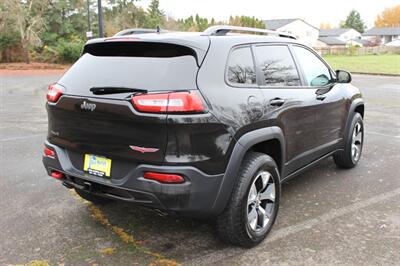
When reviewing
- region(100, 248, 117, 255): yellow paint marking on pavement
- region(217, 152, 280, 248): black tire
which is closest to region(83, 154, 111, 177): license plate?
region(100, 248, 117, 255): yellow paint marking on pavement

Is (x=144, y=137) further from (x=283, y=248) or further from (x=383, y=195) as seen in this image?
(x=383, y=195)

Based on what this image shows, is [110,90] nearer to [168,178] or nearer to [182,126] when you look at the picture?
[182,126]

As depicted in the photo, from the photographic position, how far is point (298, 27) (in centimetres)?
8519

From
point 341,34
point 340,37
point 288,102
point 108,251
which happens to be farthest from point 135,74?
point 341,34

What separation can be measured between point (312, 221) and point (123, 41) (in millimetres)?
2406

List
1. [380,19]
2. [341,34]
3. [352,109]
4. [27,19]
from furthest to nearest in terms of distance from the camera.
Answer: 1. [380,19]
2. [341,34]
3. [27,19]
4. [352,109]

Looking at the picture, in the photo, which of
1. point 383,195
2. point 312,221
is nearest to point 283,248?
point 312,221

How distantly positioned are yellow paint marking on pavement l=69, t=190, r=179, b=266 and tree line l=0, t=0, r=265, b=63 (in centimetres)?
2575

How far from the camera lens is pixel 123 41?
3.55 m

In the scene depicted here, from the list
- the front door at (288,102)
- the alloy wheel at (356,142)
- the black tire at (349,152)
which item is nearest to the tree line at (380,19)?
the alloy wheel at (356,142)

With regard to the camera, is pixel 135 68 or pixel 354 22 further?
pixel 354 22

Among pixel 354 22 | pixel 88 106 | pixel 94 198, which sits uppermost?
pixel 354 22

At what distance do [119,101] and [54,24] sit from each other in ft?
104

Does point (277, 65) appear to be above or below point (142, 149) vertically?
above
